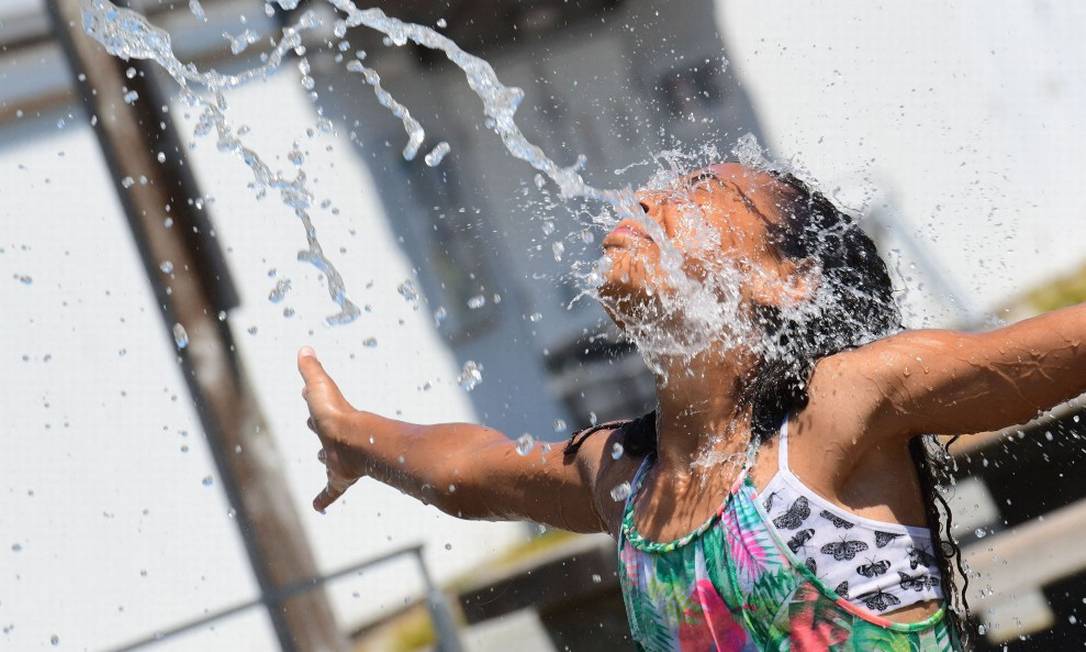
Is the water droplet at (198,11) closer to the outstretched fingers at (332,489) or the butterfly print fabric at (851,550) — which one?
the outstretched fingers at (332,489)

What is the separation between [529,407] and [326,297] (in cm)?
98

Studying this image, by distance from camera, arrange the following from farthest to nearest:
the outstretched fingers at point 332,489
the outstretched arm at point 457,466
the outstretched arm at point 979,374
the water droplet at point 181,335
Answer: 1. the water droplet at point 181,335
2. the outstretched fingers at point 332,489
3. the outstretched arm at point 457,466
4. the outstretched arm at point 979,374

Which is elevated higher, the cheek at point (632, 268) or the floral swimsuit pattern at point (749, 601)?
the cheek at point (632, 268)

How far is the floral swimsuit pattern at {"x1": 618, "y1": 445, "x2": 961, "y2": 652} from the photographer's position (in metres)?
1.40

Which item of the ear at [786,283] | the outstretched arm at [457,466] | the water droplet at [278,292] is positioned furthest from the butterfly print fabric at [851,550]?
the water droplet at [278,292]

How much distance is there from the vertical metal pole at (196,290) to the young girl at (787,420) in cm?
216

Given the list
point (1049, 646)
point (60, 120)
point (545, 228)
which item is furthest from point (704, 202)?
point (60, 120)

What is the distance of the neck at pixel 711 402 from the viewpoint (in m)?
1.50

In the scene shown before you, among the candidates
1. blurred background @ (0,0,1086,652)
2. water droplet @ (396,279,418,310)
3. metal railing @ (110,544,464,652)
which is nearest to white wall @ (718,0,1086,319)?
blurred background @ (0,0,1086,652)

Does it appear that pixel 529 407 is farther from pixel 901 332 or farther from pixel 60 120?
pixel 901 332

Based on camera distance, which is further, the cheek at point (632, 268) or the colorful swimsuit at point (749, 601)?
the cheek at point (632, 268)

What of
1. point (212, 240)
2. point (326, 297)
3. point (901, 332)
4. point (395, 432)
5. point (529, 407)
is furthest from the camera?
point (326, 297)

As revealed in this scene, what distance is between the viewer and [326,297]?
4.98 metres

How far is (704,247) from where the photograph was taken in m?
1.51
